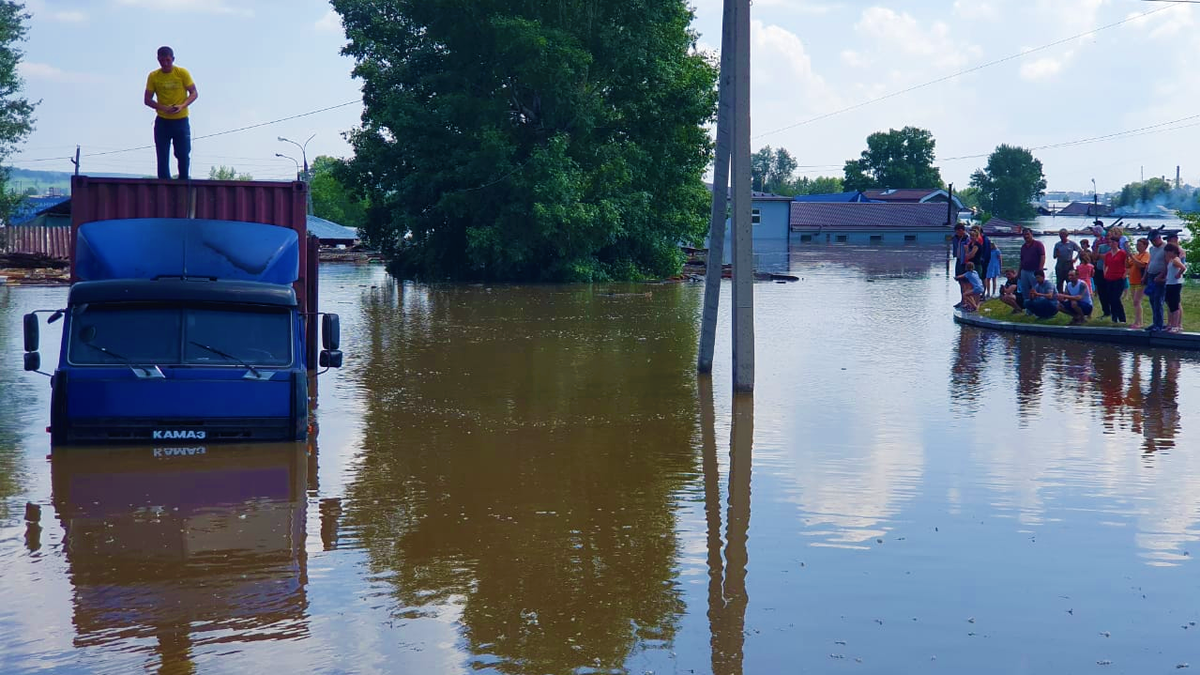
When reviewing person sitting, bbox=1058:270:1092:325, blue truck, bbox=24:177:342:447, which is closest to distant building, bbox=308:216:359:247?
person sitting, bbox=1058:270:1092:325

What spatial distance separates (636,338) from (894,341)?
15.9ft

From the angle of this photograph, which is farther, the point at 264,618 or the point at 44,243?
the point at 44,243

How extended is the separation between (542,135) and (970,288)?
21.2m

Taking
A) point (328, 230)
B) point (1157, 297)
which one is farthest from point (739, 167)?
point (328, 230)

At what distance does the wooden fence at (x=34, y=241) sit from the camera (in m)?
56.2

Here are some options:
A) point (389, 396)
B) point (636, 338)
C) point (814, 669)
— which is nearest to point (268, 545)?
point (814, 669)

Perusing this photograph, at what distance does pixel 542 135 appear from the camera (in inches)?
1813

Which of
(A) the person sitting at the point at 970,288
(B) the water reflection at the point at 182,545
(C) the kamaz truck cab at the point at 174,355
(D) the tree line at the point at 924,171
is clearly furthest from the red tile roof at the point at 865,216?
(B) the water reflection at the point at 182,545

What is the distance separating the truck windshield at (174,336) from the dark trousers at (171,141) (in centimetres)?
394

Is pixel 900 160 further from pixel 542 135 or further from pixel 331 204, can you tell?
pixel 542 135

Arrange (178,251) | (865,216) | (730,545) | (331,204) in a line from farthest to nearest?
(331,204) → (865,216) → (178,251) → (730,545)

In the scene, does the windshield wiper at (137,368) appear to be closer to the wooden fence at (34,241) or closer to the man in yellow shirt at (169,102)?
the man in yellow shirt at (169,102)

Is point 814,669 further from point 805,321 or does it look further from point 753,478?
point 805,321

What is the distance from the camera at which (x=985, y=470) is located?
11594 mm
